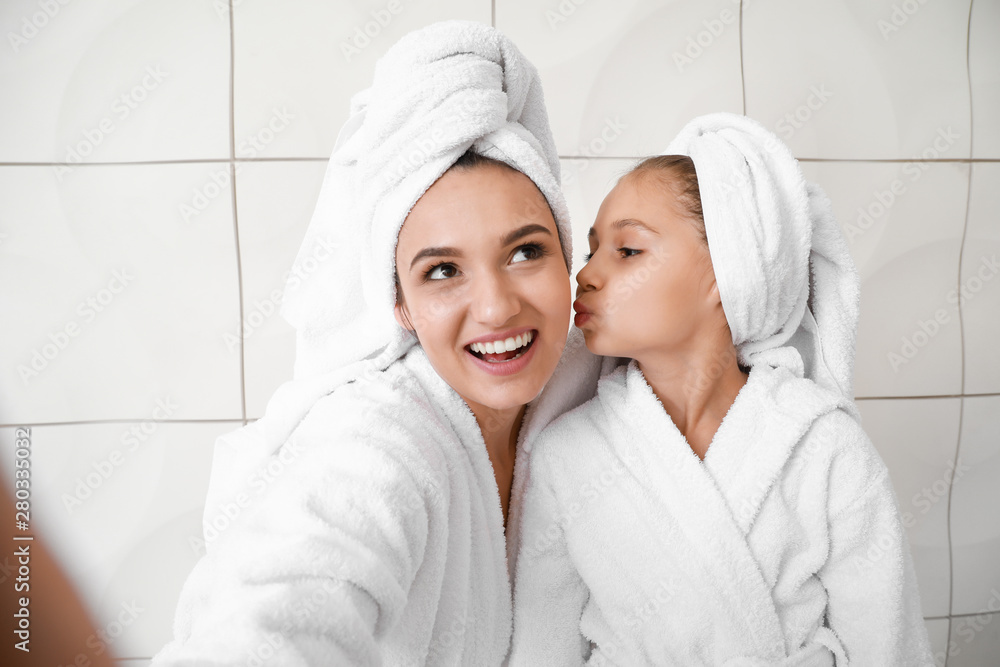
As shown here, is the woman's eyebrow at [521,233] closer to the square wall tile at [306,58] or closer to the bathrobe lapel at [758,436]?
the bathrobe lapel at [758,436]

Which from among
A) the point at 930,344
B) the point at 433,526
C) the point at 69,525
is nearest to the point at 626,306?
the point at 433,526

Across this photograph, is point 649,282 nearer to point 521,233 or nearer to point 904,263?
point 521,233

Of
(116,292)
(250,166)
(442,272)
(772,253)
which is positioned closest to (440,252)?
(442,272)

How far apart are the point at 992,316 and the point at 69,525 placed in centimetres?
178

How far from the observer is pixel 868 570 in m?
0.71

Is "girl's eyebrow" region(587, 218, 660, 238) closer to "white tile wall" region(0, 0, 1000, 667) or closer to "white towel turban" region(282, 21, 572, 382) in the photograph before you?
"white towel turban" region(282, 21, 572, 382)

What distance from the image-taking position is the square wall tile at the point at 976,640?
1.21 metres

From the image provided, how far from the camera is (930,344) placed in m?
1.16

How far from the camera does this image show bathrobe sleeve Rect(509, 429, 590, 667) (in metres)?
0.74

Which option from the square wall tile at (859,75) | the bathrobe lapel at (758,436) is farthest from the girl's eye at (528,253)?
the square wall tile at (859,75)

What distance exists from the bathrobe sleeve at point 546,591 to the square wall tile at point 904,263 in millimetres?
734

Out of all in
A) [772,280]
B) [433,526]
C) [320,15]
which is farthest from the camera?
[320,15]

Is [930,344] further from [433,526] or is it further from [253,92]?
[253,92]

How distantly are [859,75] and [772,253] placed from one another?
0.61 metres
